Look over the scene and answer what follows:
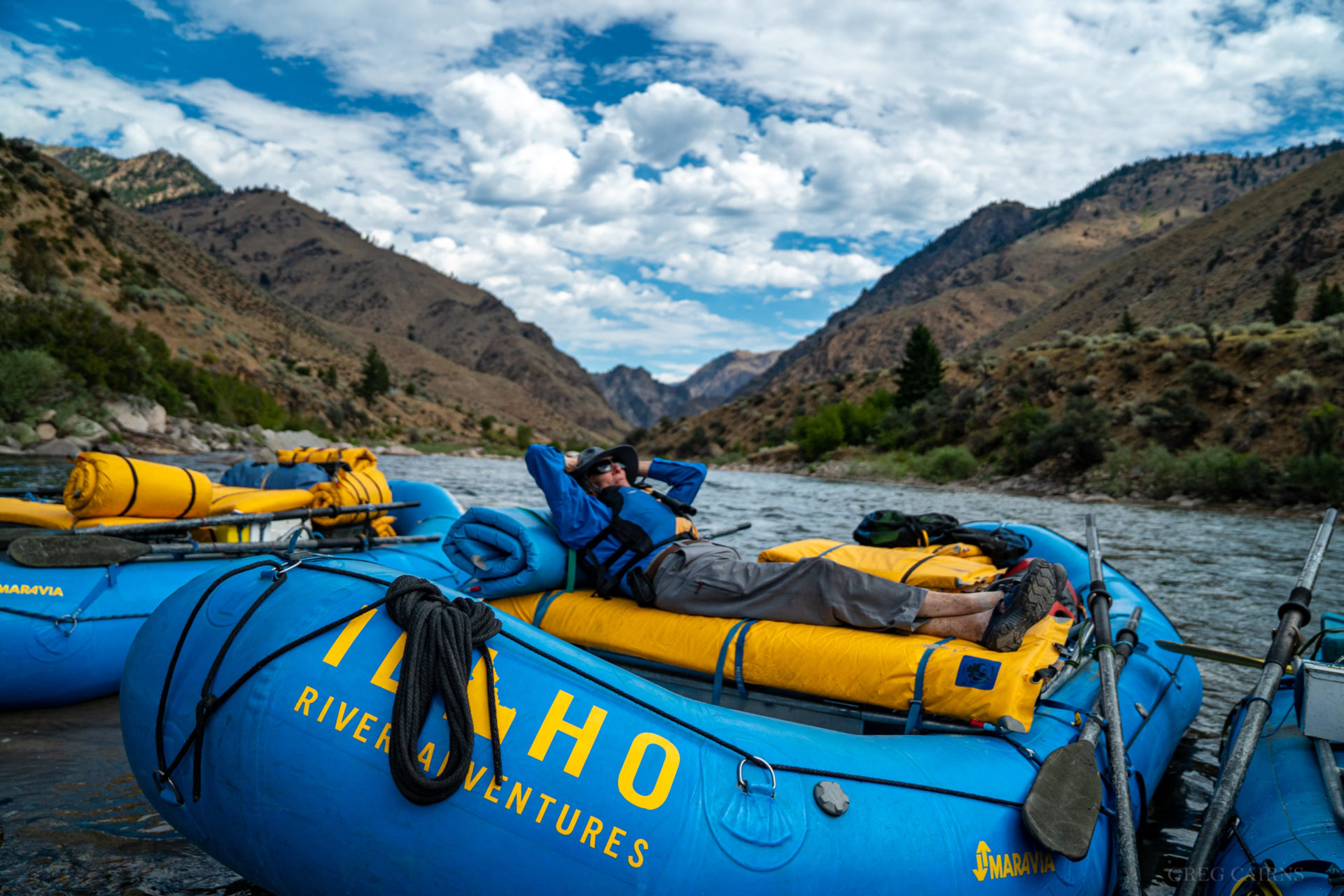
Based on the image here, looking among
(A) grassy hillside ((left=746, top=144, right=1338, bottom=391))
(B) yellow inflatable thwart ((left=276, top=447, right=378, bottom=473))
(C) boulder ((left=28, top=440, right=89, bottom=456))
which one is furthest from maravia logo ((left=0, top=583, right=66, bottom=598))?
(A) grassy hillside ((left=746, top=144, right=1338, bottom=391))

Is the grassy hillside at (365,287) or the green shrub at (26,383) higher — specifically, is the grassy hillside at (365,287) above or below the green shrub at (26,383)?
above

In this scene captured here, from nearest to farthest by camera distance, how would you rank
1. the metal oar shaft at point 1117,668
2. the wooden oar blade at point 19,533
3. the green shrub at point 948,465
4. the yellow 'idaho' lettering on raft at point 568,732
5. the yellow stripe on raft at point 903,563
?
the yellow 'idaho' lettering on raft at point 568,732, the metal oar shaft at point 1117,668, the yellow stripe on raft at point 903,563, the wooden oar blade at point 19,533, the green shrub at point 948,465

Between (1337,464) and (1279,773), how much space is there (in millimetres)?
18219

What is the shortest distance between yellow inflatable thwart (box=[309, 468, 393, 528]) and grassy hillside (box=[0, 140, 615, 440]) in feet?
58.4

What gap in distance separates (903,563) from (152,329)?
141 feet

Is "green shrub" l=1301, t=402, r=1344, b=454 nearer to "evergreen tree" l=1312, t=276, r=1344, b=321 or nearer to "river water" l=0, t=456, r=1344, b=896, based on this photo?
"river water" l=0, t=456, r=1344, b=896

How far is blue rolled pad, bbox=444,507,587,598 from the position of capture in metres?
3.74

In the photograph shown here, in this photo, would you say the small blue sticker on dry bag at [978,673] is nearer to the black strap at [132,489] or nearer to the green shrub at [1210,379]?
the black strap at [132,489]

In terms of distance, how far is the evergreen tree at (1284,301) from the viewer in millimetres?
29594

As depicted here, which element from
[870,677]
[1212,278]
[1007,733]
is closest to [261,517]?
[870,677]

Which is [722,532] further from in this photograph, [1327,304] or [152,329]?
[152,329]

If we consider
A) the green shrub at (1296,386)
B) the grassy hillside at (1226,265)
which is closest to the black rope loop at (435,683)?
the green shrub at (1296,386)

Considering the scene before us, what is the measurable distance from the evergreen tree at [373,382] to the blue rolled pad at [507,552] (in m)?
55.5

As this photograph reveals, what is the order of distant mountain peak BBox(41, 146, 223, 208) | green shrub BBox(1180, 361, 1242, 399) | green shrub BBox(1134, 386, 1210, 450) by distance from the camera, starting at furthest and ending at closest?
distant mountain peak BBox(41, 146, 223, 208) < green shrub BBox(1180, 361, 1242, 399) < green shrub BBox(1134, 386, 1210, 450)
